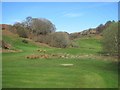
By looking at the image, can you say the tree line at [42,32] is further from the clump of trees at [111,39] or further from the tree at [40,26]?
the clump of trees at [111,39]

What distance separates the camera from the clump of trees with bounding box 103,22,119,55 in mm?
23519

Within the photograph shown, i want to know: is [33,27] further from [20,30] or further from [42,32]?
[20,30]

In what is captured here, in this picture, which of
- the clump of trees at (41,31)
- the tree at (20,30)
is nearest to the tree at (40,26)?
the clump of trees at (41,31)

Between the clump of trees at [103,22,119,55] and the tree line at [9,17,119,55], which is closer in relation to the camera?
the clump of trees at [103,22,119,55]

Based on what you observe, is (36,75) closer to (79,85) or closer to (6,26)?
(79,85)

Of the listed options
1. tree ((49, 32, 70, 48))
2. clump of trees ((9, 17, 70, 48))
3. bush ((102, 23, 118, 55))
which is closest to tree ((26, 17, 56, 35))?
clump of trees ((9, 17, 70, 48))

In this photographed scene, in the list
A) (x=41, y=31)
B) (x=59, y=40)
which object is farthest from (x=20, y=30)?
(x=59, y=40)

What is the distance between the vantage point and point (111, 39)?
2398 cm

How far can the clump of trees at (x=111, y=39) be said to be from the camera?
23.5m

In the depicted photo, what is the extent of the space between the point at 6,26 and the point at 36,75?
124ft

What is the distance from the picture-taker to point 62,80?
1488 centimetres

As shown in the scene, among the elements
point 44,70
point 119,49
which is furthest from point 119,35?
point 44,70

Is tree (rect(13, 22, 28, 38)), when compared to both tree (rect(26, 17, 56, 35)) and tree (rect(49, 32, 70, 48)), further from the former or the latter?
tree (rect(49, 32, 70, 48))

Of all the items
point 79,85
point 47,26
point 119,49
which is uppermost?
point 47,26
